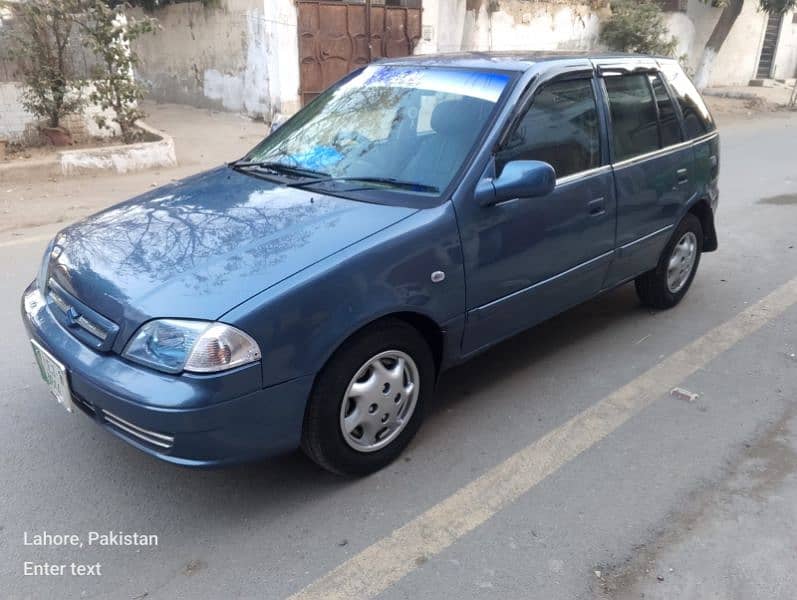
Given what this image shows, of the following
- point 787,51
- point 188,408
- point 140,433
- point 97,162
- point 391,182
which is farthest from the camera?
point 787,51

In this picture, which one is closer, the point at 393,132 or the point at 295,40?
the point at 393,132

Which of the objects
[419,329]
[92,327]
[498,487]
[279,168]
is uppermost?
[279,168]

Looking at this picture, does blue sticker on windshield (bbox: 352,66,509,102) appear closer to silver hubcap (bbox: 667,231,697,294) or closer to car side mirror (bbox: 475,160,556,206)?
car side mirror (bbox: 475,160,556,206)

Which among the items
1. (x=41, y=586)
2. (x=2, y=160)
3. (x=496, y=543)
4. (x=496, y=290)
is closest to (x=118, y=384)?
(x=41, y=586)

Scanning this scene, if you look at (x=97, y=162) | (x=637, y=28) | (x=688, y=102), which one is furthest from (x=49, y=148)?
→ (x=637, y=28)

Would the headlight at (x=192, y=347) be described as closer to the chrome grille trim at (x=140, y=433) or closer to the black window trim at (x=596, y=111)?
the chrome grille trim at (x=140, y=433)

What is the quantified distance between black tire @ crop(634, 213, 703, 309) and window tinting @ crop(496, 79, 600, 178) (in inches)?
46.6

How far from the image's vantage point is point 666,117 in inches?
173

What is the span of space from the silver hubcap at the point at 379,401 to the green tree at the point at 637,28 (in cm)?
1795

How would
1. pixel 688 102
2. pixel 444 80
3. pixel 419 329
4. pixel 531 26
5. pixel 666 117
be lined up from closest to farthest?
pixel 419 329 < pixel 444 80 < pixel 666 117 < pixel 688 102 < pixel 531 26

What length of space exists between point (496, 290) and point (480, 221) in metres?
0.36

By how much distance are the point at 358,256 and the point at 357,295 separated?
0.15 m

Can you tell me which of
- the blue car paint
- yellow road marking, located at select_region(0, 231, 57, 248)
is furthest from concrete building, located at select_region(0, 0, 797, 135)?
the blue car paint

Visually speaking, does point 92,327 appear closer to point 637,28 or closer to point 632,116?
point 632,116
